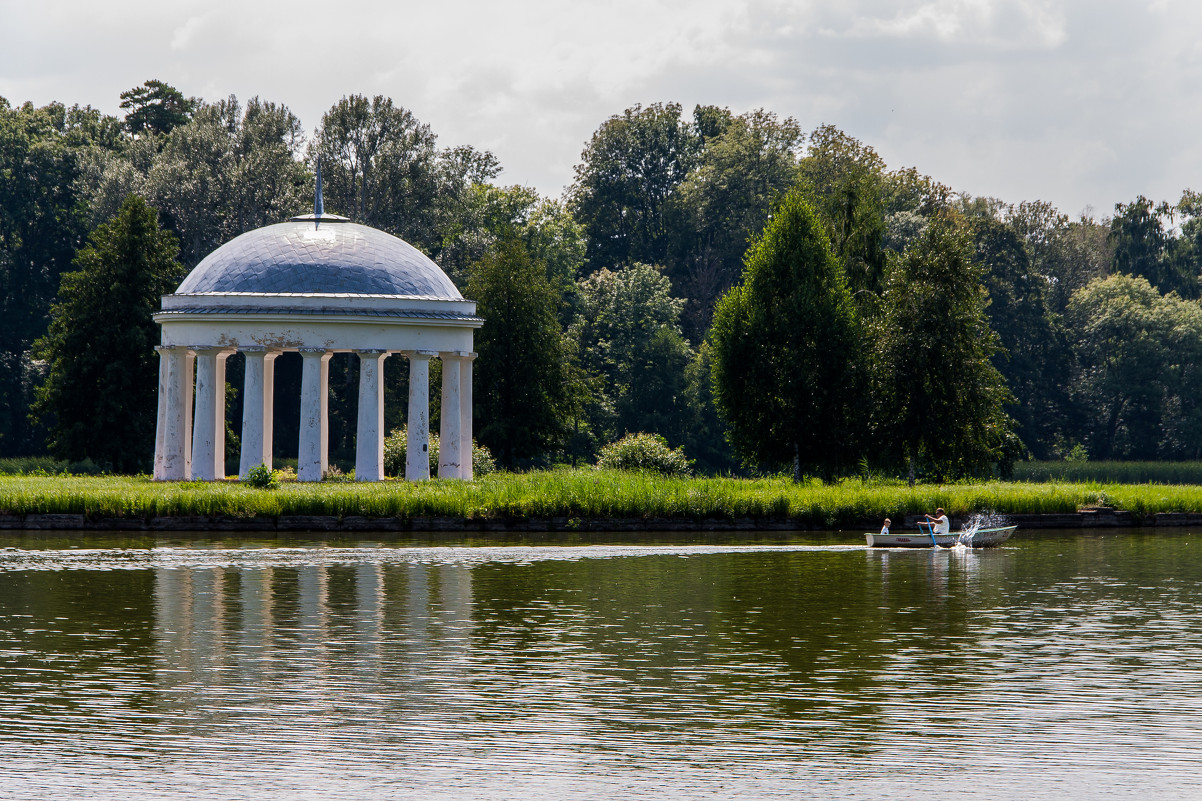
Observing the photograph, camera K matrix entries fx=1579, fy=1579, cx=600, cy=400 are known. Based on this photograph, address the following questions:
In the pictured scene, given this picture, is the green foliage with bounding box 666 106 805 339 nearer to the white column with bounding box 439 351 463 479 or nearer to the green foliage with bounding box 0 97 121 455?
the green foliage with bounding box 0 97 121 455

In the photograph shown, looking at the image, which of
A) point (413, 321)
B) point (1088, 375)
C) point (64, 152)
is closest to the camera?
point (413, 321)

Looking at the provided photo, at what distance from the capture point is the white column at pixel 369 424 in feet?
177

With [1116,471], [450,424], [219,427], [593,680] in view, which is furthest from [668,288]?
[593,680]

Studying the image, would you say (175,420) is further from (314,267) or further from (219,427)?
(314,267)

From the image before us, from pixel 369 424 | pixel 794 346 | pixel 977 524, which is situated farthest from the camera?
pixel 794 346

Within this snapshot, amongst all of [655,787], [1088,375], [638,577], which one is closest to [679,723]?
[655,787]

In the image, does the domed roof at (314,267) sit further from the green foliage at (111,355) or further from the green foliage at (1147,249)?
the green foliage at (1147,249)

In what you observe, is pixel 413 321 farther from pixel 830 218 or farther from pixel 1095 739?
pixel 1095 739

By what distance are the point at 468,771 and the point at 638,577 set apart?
17785mm

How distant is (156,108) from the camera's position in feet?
319

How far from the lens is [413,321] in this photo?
53.1m

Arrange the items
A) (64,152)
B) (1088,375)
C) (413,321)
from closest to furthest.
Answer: (413,321) < (64,152) < (1088,375)

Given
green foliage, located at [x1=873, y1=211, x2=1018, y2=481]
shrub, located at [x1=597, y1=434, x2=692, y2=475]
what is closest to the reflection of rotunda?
shrub, located at [x1=597, y1=434, x2=692, y2=475]

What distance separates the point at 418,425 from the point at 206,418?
7.18m
